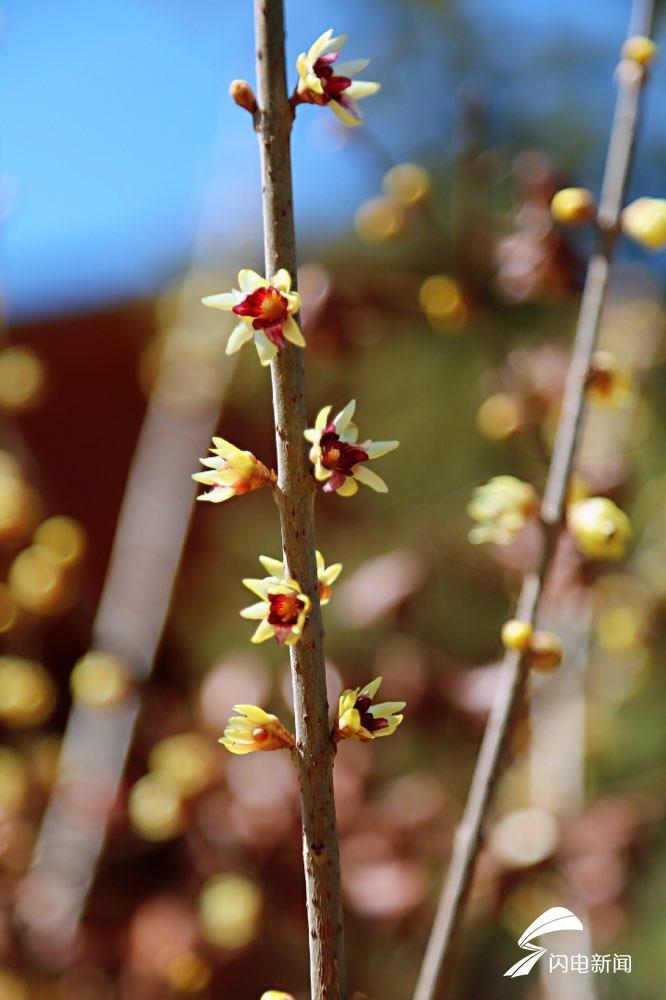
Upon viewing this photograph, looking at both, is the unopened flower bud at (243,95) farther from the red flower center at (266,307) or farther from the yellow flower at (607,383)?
the yellow flower at (607,383)

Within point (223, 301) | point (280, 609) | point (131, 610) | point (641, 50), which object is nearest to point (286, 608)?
point (280, 609)

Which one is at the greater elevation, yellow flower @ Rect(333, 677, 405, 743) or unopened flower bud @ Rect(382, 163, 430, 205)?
unopened flower bud @ Rect(382, 163, 430, 205)

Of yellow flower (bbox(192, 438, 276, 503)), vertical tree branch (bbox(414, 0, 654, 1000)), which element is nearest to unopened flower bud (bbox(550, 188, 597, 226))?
vertical tree branch (bbox(414, 0, 654, 1000))

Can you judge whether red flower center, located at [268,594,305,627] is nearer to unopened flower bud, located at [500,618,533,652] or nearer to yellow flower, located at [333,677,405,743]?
yellow flower, located at [333,677,405,743]

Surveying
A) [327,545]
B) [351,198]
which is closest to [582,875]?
[327,545]

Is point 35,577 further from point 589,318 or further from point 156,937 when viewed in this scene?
point 589,318

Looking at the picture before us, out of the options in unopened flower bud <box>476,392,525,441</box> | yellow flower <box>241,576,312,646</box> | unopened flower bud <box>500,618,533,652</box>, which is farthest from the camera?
unopened flower bud <box>476,392,525,441</box>
